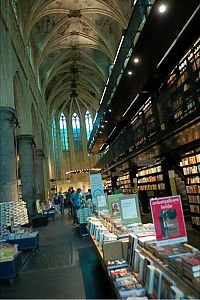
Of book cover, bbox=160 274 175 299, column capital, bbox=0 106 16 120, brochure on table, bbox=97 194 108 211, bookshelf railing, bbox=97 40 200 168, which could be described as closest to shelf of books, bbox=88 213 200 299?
book cover, bbox=160 274 175 299

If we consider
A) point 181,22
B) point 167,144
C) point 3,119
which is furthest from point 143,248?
point 3,119

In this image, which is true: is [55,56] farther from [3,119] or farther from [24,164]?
[3,119]

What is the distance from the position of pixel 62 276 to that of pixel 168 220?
3.39 metres

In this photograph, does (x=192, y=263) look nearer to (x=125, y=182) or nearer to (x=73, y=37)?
(x=125, y=182)

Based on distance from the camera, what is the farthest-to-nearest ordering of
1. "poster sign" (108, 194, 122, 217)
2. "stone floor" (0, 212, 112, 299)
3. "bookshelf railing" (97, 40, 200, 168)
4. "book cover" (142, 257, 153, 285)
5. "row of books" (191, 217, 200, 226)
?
1. "row of books" (191, 217, 200, 226)
2. "bookshelf railing" (97, 40, 200, 168)
3. "poster sign" (108, 194, 122, 217)
4. "stone floor" (0, 212, 112, 299)
5. "book cover" (142, 257, 153, 285)

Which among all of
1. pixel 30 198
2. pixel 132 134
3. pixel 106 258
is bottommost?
pixel 106 258

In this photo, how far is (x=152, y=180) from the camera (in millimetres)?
14102

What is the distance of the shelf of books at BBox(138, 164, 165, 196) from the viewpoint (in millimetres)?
13109

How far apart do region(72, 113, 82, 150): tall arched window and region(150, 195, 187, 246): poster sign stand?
40.9m

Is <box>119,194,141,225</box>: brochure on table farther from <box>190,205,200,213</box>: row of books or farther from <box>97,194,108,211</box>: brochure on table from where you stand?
<box>190,205,200,213</box>: row of books

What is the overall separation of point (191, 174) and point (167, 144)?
136cm

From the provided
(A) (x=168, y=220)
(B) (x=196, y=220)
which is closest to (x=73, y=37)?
(B) (x=196, y=220)

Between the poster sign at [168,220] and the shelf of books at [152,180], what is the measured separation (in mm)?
9796

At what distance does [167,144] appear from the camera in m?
8.97
